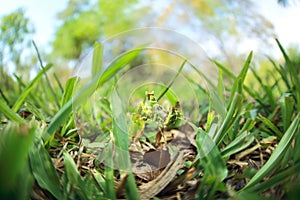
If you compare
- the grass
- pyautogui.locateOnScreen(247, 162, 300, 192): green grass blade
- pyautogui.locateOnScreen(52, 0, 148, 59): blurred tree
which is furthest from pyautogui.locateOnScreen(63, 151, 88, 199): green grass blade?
pyautogui.locateOnScreen(52, 0, 148, 59): blurred tree

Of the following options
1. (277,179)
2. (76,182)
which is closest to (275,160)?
(277,179)

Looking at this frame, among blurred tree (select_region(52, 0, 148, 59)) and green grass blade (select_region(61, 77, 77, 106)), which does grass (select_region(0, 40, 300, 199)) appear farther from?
blurred tree (select_region(52, 0, 148, 59))

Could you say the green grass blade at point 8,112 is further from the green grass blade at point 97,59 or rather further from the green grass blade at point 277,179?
the green grass blade at point 277,179

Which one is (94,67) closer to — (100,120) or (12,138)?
(100,120)

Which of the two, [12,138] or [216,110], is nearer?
[12,138]

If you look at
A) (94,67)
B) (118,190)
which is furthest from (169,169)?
(94,67)

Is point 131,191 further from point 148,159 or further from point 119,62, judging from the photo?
point 119,62

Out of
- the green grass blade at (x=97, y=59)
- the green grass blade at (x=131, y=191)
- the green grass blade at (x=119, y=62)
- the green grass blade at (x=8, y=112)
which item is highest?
the green grass blade at (x=97, y=59)

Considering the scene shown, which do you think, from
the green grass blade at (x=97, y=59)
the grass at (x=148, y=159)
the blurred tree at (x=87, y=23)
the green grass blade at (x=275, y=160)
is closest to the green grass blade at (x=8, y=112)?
the grass at (x=148, y=159)
